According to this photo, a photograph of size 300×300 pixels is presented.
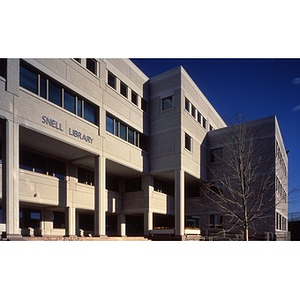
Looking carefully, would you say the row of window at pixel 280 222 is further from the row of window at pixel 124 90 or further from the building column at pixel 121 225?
the row of window at pixel 124 90

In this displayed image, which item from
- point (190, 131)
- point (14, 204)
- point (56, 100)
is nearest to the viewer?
point (14, 204)

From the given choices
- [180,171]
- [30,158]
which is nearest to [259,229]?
[180,171]

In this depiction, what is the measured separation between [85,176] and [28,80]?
817 cm

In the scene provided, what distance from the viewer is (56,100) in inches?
539

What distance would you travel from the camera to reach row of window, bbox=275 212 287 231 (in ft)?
69.0

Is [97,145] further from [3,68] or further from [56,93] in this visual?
[3,68]

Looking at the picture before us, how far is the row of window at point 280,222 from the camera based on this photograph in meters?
21.0

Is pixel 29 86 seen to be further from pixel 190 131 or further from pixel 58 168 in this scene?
pixel 190 131

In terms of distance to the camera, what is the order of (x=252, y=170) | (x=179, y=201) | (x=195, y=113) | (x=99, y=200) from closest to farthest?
(x=99, y=200) → (x=252, y=170) → (x=179, y=201) → (x=195, y=113)

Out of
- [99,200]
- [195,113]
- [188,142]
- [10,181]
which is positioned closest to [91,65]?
[99,200]

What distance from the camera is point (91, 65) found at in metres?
16.1

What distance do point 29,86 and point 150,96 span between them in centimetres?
1103

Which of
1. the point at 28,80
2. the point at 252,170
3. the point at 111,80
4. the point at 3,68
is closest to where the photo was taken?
the point at 3,68
